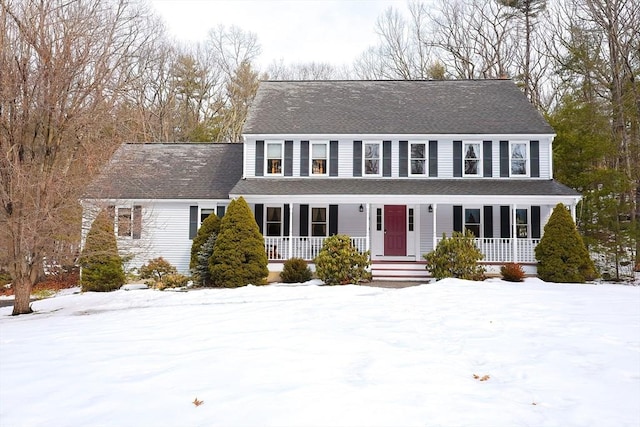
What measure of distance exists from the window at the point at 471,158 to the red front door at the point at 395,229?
295 centimetres

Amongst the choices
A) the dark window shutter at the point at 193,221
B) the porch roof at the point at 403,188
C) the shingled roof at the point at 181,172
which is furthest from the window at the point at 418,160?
the dark window shutter at the point at 193,221

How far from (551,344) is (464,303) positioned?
3.65 meters

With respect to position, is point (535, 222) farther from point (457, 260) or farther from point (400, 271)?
point (400, 271)

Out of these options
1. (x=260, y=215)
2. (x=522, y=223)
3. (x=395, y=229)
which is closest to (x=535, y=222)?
(x=522, y=223)

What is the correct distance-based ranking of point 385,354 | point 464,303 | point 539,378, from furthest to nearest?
point 464,303
point 385,354
point 539,378

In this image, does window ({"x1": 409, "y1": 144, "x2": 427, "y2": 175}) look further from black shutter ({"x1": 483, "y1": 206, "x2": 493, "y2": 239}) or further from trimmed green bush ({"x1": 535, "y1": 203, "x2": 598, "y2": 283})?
trimmed green bush ({"x1": 535, "y1": 203, "x2": 598, "y2": 283})

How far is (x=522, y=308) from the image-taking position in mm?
9273

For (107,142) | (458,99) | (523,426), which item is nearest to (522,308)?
(523,426)

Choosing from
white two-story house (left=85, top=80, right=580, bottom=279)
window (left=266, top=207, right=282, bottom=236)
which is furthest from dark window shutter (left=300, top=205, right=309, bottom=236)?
window (left=266, top=207, right=282, bottom=236)

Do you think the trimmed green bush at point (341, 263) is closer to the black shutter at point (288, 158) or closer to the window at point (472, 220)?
the black shutter at point (288, 158)

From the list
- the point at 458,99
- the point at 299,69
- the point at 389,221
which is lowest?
the point at 389,221

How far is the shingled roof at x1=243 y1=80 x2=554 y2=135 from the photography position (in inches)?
687

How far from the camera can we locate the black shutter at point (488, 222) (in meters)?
16.9

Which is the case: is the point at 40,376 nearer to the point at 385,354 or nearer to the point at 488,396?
the point at 385,354
